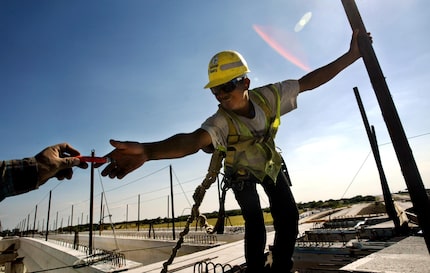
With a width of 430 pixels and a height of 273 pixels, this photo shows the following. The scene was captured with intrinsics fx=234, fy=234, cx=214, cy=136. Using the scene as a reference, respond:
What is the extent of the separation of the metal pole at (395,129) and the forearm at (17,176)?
2.49 metres

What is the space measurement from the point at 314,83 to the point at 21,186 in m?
2.84

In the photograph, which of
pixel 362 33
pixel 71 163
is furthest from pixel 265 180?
pixel 71 163

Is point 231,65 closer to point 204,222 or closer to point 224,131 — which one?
point 224,131

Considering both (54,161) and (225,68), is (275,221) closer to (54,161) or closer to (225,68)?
(225,68)

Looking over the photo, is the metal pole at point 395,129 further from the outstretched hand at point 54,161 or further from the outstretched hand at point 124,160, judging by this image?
the outstretched hand at point 54,161

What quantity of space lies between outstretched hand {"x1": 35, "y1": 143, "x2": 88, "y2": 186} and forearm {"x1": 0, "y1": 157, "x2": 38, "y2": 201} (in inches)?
1.3

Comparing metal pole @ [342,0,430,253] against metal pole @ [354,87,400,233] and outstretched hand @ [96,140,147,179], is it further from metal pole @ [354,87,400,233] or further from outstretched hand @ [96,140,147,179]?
metal pole @ [354,87,400,233]

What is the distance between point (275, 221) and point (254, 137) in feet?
3.83

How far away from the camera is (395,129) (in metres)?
1.83

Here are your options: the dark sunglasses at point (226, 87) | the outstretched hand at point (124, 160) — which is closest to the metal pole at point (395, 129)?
the dark sunglasses at point (226, 87)

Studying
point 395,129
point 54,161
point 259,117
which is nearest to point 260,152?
point 259,117

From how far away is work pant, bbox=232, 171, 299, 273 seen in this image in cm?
282

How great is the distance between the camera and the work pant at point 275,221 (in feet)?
9.26

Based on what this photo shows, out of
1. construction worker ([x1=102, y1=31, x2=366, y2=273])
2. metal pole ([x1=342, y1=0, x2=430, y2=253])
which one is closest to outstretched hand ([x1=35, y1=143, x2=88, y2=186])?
construction worker ([x1=102, y1=31, x2=366, y2=273])
